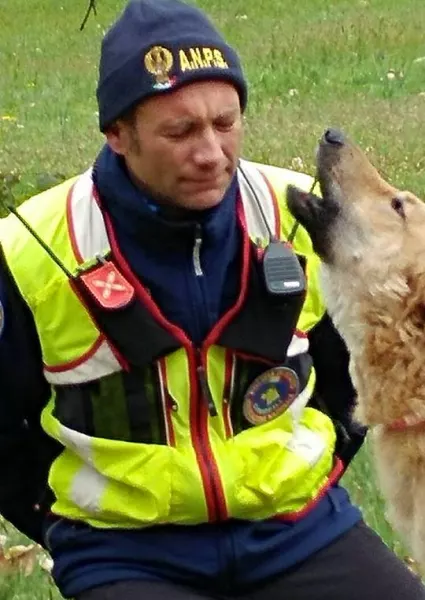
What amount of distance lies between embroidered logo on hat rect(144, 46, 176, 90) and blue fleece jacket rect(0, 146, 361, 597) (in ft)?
0.92

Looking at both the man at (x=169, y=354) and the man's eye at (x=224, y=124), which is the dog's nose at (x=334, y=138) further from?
the man's eye at (x=224, y=124)

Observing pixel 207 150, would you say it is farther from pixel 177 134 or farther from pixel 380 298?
pixel 380 298

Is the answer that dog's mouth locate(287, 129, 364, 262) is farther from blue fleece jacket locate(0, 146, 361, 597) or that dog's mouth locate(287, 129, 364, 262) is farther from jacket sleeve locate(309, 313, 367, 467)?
blue fleece jacket locate(0, 146, 361, 597)

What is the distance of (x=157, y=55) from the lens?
3.08 meters

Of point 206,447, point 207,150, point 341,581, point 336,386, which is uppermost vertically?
point 207,150

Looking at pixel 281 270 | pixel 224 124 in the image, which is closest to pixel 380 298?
pixel 281 270

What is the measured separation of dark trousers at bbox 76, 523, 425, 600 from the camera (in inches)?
130

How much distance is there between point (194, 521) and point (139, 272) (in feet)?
2.02

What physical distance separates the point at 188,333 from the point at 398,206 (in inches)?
32.7

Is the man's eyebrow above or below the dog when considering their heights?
above

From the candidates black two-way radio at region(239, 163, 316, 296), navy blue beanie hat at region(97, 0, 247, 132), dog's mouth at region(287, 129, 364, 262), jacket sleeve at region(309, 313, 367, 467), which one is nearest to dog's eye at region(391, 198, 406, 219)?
dog's mouth at region(287, 129, 364, 262)

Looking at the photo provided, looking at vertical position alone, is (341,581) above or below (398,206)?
below

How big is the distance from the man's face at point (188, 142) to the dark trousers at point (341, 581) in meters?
0.93

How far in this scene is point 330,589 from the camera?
10.9 feet
